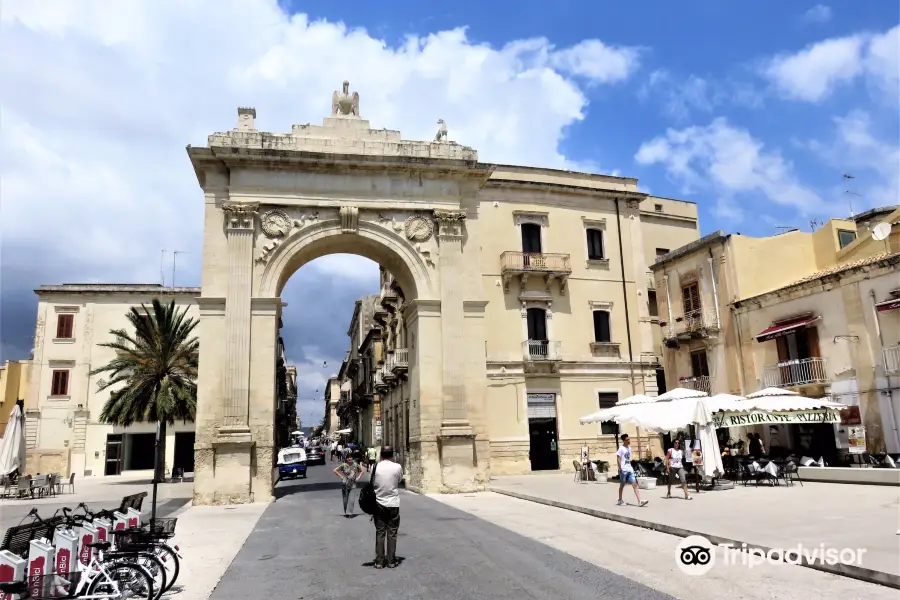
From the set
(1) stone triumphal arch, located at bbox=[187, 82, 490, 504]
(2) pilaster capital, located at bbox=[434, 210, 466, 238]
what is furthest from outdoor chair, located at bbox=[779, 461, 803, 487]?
(2) pilaster capital, located at bbox=[434, 210, 466, 238]

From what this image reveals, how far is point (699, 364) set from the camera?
30.4 metres

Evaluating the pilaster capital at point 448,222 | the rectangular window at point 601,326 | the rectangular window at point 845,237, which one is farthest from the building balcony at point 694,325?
the pilaster capital at point 448,222

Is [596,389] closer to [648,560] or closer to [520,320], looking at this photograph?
[520,320]

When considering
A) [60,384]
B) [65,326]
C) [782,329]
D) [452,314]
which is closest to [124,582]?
[452,314]

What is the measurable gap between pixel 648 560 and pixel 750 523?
3.60 meters

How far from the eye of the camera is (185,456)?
39.4m

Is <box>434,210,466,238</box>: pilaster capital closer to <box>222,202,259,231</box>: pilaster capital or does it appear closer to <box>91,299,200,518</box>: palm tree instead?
<box>222,202,259,231</box>: pilaster capital

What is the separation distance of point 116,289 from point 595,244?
1114 inches

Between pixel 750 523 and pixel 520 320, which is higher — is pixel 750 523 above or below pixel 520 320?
below

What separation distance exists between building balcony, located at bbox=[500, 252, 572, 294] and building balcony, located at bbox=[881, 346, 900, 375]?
12.9 meters

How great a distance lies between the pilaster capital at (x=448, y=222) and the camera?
21875mm

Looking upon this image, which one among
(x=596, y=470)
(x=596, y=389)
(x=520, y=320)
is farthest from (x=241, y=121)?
(x=596, y=389)

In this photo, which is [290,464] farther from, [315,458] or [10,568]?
[10,568]

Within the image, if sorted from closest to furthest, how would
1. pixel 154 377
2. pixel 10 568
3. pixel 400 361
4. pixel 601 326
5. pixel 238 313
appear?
pixel 10 568
pixel 238 313
pixel 154 377
pixel 601 326
pixel 400 361
